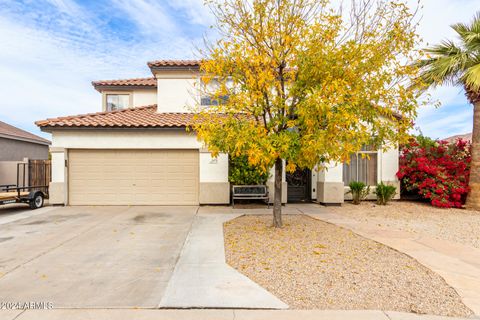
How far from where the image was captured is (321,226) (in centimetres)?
818

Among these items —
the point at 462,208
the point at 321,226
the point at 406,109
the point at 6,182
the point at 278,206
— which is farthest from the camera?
the point at 6,182

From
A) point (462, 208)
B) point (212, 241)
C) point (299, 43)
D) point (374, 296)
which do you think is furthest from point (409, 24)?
point (462, 208)

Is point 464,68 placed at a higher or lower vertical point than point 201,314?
higher

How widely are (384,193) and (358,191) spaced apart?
1.07m

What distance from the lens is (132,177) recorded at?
38.6 ft

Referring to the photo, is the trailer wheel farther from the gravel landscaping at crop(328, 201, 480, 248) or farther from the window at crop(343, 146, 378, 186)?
the window at crop(343, 146, 378, 186)

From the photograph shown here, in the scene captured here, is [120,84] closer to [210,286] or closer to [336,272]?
[210,286]

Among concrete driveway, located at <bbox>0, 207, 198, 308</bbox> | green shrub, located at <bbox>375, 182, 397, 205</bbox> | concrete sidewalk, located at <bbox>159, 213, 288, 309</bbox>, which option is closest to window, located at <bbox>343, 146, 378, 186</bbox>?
green shrub, located at <bbox>375, 182, 397, 205</bbox>

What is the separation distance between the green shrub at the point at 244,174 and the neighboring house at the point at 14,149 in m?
11.2

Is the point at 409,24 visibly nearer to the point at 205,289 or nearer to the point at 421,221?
the point at 421,221

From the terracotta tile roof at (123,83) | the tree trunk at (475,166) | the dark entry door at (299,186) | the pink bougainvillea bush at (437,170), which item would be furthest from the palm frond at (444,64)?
the terracotta tile roof at (123,83)

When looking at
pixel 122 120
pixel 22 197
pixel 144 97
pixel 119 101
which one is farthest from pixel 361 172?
pixel 22 197

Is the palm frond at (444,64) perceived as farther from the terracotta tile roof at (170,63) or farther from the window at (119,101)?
the window at (119,101)

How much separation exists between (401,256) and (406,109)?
317 cm
